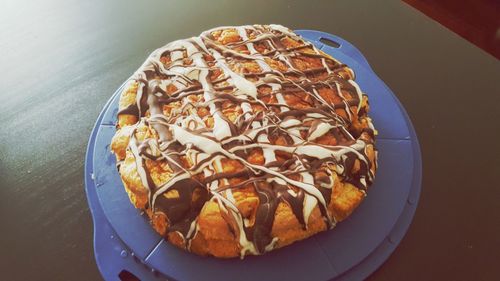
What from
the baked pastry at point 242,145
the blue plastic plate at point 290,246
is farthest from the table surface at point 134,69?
the baked pastry at point 242,145

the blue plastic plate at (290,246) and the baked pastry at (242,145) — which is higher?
the baked pastry at (242,145)

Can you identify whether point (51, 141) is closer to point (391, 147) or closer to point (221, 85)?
point (221, 85)

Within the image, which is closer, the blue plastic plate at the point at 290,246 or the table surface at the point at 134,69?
the blue plastic plate at the point at 290,246

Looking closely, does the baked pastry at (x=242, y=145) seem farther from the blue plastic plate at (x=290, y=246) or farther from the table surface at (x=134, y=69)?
the table surface at (x=134, y=69)

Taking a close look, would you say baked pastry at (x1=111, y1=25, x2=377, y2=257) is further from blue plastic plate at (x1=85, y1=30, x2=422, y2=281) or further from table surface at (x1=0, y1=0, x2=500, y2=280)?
table surface at (x1=0, y1=0, x2=500, y2=280)

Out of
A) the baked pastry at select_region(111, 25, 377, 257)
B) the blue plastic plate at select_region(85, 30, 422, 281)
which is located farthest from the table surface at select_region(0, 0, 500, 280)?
the baked pastry at select_region(111, 25, 377, 257)
